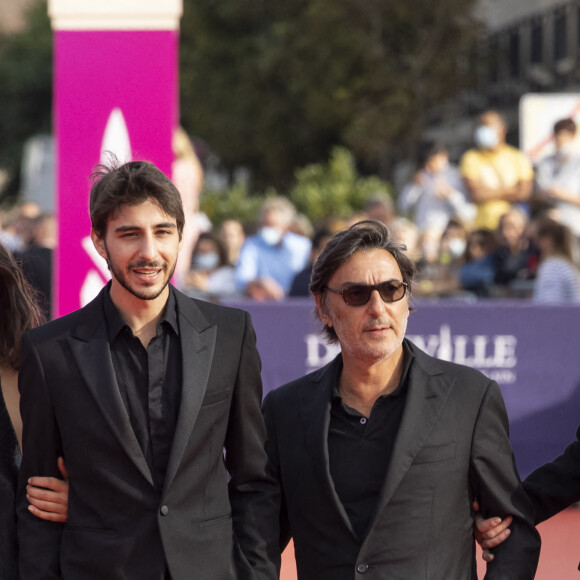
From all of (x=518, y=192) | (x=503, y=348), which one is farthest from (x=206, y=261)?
(x=503, y=348)

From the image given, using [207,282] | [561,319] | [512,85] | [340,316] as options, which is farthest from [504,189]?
[512,85]

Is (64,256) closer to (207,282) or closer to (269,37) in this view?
(207,282)

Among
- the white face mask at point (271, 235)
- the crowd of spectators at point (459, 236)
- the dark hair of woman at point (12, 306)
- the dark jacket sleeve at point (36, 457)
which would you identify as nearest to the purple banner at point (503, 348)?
the crowd of spectators at point (459, 236)

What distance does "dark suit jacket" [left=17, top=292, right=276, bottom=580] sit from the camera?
11.0 ft

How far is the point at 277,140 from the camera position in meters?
31.3

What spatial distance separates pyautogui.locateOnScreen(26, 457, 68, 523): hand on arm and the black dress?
0.45ft

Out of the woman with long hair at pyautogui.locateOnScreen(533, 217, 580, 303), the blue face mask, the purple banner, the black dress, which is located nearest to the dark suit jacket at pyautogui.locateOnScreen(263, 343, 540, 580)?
the black dress

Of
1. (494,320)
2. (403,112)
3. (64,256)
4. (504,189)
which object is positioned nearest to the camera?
(64,256)

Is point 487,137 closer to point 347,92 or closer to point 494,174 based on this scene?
point 494,174

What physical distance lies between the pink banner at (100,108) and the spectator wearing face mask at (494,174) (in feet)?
24.6

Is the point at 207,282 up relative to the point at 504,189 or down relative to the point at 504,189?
down

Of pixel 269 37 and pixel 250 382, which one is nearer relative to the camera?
pixel 250 382

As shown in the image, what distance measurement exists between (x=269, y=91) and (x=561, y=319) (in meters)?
23.2

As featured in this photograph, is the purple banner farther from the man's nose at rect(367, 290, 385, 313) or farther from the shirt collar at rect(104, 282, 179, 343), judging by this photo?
the shirt collar at rect(104, 282, 179, 343)
